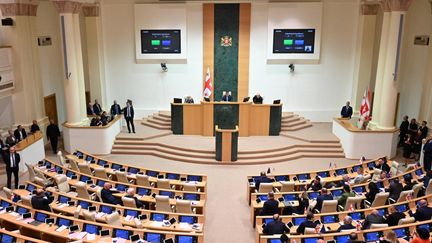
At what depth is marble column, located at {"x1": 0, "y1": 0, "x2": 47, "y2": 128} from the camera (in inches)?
674

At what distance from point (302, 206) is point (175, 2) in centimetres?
1396

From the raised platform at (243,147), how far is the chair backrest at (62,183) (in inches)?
222

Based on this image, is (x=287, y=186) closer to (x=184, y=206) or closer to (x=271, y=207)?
(x=271, y=207)

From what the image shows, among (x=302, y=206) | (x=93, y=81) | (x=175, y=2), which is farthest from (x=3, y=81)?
(x=302, y=206)

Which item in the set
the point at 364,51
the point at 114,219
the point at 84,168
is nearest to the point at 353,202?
the point at 114,219

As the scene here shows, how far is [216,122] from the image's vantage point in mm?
18844

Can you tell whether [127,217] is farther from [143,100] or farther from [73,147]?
[143,100]

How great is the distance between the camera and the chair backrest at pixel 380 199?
1093cm

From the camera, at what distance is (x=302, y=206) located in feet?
34.8

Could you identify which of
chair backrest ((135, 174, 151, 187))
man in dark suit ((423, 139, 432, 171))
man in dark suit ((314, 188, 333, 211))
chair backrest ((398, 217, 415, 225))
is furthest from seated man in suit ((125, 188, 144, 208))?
man in dark suit ((423, 139, 432, 171))

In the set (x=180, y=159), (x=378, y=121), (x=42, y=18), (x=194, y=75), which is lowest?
(x=180, y=159)

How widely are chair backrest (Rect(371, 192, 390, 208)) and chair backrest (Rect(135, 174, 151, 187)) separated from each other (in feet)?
21.6

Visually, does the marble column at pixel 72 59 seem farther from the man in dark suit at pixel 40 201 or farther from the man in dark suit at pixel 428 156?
the man in dark suit at pixel 428 156

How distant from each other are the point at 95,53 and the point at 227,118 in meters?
7.98
